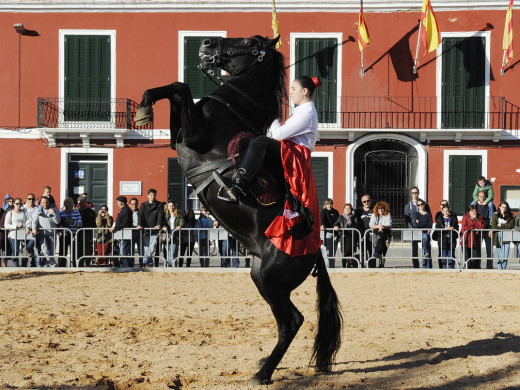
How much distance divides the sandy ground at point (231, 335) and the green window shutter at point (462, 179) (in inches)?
395

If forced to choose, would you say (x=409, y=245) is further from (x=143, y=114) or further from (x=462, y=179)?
(x=143, y=114)

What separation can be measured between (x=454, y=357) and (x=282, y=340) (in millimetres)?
1656

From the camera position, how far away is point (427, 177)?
22.9m

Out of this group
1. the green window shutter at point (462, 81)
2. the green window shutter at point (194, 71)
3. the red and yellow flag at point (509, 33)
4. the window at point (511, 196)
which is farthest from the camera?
the green window shutter at point (194, 71)

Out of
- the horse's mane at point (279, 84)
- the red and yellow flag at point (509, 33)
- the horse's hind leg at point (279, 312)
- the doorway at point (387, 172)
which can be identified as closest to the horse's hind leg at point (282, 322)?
the horse's hind leg at point (279, 312)

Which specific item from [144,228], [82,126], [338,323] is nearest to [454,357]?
[338,323]

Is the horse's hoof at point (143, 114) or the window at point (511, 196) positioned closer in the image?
the horse's hoof at point (143, 114)

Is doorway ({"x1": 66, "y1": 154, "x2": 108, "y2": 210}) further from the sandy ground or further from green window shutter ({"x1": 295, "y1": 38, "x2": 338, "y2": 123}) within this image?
the sandy ground

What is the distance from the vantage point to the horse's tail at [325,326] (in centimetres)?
604

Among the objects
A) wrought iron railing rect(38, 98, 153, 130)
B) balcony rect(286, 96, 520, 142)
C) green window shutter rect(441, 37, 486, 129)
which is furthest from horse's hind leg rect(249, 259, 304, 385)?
green window shutter rect(441, 37, 486, 129)

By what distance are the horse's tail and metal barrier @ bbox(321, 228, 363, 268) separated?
862 cm

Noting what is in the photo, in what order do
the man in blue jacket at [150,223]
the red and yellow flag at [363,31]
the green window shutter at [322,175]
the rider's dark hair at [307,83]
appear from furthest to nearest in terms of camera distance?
the green window shutter at [322,175] → the red and yellow flag at [363,31] → the man in blue jacket at [150,223] → the rider's dark hair at [307,83]

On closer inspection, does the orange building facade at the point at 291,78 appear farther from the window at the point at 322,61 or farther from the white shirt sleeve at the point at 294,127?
the white shirt sleeve at the point at 294,127

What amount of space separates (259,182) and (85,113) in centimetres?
1852
